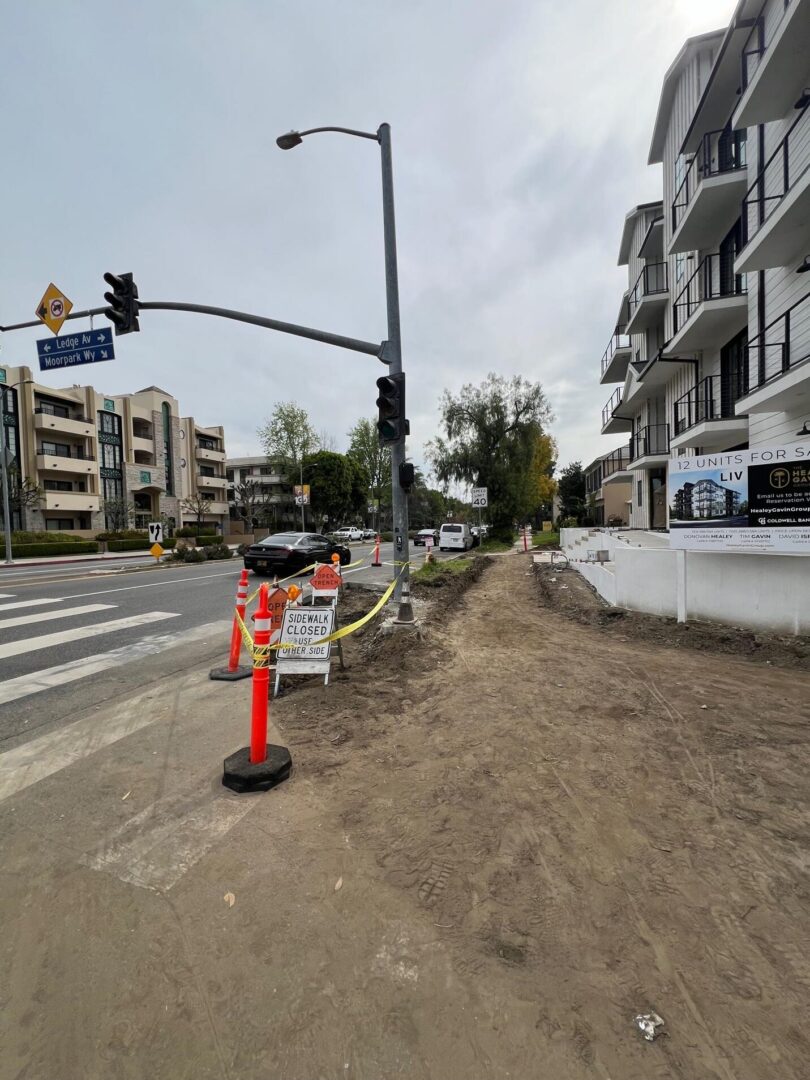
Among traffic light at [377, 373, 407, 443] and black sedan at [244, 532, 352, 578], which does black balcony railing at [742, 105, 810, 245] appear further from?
black sedan at [244, 532, 352, 578]

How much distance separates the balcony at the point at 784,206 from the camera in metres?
8.89

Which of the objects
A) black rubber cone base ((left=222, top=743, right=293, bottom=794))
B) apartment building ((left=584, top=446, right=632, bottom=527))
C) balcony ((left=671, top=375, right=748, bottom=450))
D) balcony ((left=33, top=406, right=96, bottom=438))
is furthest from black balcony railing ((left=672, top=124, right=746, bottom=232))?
balcony ((left=33, top=406, right=96, bottom=438))

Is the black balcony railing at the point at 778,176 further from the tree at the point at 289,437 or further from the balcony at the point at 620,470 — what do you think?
the tree at the point at 289,437

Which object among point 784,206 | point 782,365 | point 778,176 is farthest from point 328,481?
point 784,206

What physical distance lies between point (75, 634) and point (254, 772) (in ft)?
21.2

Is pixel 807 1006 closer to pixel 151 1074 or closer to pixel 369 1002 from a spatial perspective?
pixel 369 1002

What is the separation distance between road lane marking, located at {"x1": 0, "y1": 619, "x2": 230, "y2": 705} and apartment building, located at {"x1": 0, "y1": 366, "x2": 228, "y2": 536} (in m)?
34.1

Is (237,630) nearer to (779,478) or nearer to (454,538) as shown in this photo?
(779,478)

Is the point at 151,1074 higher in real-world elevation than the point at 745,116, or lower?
lower

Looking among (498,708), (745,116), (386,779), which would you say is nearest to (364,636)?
(498,708)

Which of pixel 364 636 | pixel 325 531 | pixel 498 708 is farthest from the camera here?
pixel 325 531

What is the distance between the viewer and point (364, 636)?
8.30 m

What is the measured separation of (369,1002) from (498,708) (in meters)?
3.30

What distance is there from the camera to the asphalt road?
218 inches
